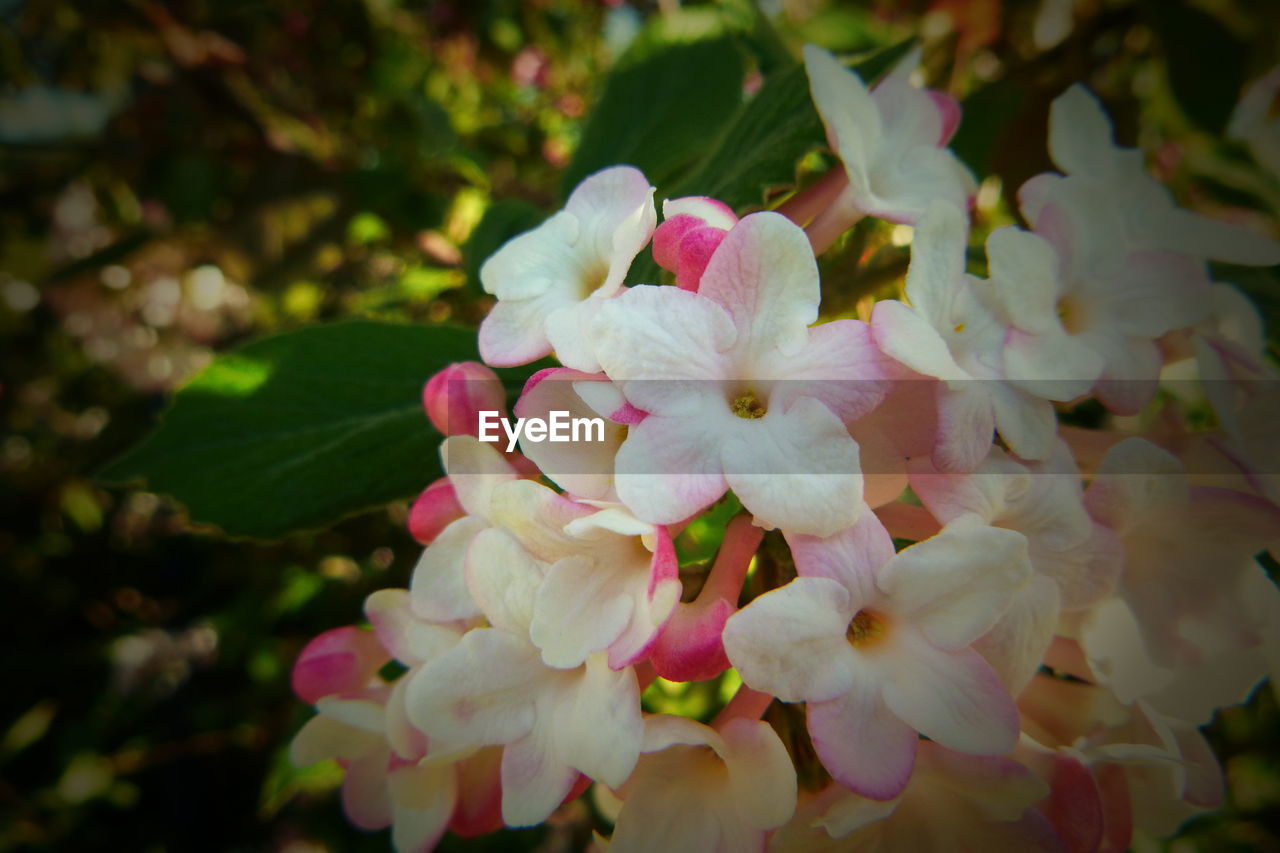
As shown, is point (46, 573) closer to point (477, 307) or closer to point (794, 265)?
point (477, 307)

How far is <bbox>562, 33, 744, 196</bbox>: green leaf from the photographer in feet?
1.98

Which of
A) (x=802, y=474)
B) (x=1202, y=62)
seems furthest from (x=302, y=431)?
(x=1202, y=62)

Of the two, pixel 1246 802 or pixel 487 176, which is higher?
pixel 487 176

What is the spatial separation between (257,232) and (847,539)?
3.55ft

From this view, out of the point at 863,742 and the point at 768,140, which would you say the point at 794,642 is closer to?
the point at 863,742

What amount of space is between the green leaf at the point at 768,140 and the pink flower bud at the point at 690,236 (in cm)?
6

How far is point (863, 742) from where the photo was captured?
0.92ft

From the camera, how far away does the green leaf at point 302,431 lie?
500 millimetres

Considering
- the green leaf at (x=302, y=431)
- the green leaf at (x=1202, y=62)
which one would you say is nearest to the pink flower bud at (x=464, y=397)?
the green leaf at (x=302, y=431)

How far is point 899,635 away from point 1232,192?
2.98 feet

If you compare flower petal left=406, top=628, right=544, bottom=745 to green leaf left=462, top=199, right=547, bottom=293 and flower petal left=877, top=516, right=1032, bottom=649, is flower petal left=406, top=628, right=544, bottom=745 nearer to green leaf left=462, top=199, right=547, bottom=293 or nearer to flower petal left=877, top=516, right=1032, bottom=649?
flower petal left=877, top=516, right=1032, bottom=649

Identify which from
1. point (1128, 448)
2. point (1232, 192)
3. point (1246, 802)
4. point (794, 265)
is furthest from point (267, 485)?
point (1246, 802)

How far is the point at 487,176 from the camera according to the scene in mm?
937

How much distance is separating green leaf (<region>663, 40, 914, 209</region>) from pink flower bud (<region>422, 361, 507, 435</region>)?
17 centimetres
